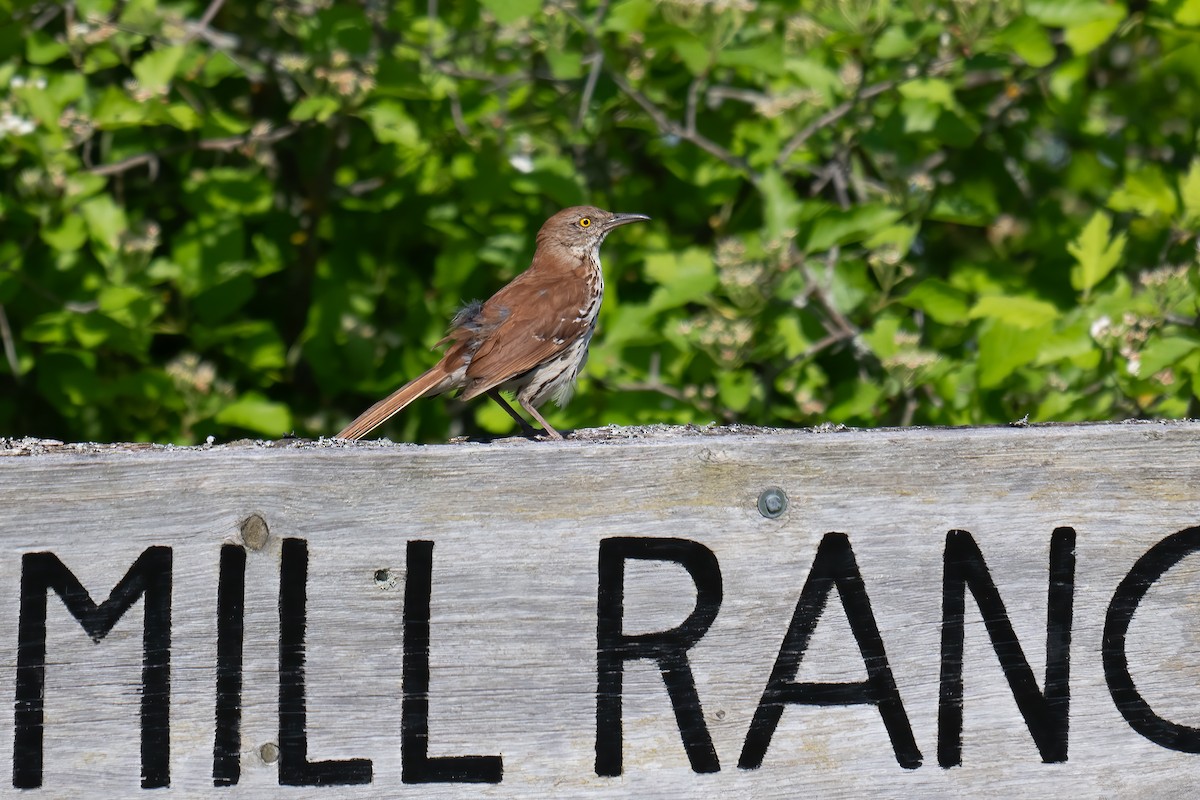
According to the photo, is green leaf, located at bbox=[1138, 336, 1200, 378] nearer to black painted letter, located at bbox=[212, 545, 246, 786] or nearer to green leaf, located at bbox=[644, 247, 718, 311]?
green leaf, located at bbox=[644, 247, 718, 311]

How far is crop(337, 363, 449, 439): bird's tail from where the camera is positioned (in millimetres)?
3625

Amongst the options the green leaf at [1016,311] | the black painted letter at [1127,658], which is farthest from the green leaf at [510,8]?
the black painted letter at [1127,658]

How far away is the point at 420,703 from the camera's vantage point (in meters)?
2.26

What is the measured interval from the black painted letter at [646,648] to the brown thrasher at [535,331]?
4.98 ft

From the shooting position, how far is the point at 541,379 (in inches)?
164

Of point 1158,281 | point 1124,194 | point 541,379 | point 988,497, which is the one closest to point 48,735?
point 988,497

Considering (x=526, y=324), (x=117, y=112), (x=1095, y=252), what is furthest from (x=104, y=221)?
(x=1095, y=252)

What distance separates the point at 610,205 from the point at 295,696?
2.71m

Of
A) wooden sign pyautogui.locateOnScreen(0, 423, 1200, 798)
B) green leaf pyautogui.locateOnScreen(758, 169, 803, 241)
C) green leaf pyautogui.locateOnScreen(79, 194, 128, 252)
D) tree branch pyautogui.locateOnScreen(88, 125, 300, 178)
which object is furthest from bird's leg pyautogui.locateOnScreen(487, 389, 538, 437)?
wooden sign pyautogui.locateOnScreen(0, 423, 1200, 798)

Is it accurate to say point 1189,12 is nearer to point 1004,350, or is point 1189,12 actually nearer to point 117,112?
point 1004,350

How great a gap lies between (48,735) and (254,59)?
2.96m

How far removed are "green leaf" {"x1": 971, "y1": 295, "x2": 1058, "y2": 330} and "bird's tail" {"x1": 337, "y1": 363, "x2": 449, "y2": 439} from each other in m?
1.54

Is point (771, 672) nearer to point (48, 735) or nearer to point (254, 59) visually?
point (48, 735)

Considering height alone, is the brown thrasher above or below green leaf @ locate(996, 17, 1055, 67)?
below
